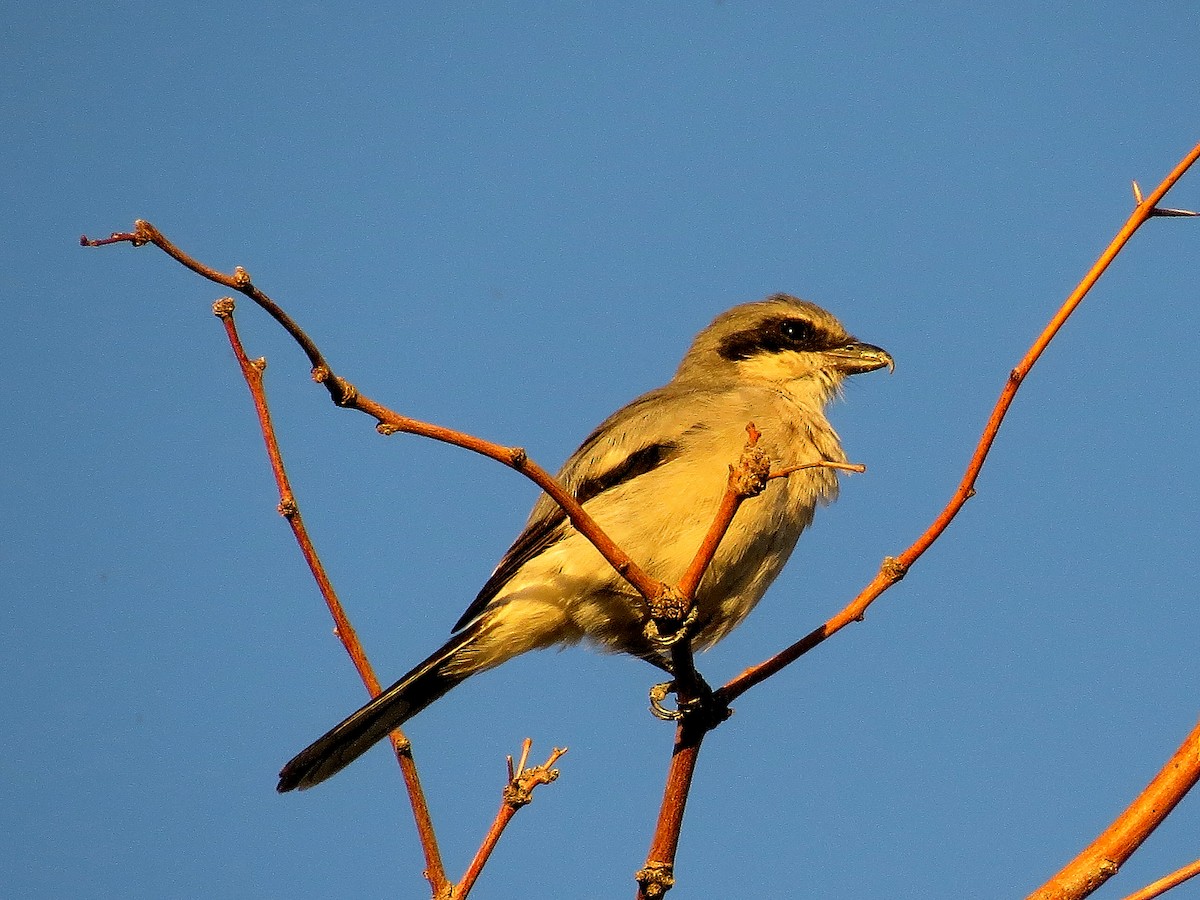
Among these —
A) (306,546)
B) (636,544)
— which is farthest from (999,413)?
(636,544)

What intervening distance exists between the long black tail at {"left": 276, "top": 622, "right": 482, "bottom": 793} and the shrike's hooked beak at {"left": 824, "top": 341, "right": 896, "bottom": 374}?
234cm

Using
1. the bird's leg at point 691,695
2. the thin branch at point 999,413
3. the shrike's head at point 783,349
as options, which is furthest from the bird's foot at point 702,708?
the shrike's head at point 783,349

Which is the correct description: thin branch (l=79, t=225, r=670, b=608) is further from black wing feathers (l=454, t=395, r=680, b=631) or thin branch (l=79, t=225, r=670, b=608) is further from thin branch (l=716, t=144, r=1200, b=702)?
black wing feathers (l=454, t=395, r=680, b=631)

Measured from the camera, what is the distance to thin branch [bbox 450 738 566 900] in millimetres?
2549

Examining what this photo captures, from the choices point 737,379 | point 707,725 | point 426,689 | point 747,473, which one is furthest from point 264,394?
point 737,379

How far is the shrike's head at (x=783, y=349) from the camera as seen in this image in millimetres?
6070

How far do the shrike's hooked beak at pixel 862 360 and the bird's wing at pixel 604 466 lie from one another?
102 centimetres

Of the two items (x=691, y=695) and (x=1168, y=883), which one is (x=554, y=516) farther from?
(x=1168, y=883)

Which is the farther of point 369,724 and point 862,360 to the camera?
point 862,360

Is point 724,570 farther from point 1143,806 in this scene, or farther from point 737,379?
point 1143,806

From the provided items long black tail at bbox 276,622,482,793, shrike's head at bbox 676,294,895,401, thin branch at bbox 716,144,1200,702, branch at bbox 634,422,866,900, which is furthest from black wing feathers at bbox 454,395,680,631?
thin branch at bbox 716,144,1200,702

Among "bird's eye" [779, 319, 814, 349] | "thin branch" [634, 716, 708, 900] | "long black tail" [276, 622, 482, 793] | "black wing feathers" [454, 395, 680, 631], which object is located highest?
"bird's eye" [779, 319, 814, 349]

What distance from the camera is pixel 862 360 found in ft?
19.9

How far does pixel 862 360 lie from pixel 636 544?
6.11ft
